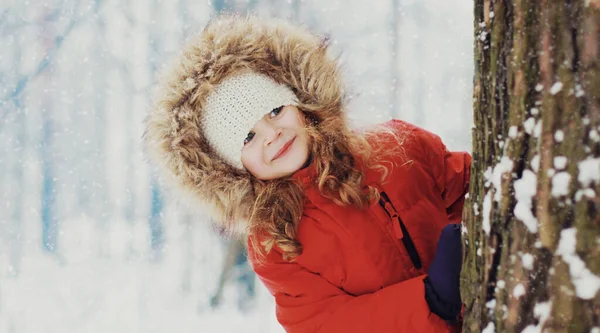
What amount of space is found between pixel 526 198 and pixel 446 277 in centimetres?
47

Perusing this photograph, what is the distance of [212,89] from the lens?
181 cm

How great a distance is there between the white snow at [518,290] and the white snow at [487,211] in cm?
12

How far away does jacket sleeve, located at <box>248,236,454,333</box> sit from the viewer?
1.40m

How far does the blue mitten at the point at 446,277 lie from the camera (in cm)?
126

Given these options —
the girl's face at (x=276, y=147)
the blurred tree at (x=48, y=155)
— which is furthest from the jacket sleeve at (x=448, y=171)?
the blurred tree at (x=48, y=155)

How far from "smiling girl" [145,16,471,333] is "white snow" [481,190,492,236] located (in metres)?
0.45

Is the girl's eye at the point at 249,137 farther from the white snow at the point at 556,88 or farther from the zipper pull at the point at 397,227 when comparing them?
the white snow at the point at 556,88

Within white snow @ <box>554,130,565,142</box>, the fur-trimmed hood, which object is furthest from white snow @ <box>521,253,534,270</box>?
the fur-trimmed hood

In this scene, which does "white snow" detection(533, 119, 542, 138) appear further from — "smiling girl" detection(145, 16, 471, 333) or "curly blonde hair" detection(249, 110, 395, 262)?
"curly blonde hair" detection(249, 110, 395, 262)

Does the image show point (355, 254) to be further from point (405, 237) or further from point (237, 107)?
point (237, 107)

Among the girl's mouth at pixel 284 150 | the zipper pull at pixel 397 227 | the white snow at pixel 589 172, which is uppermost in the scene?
the white snow at pixel 589 172

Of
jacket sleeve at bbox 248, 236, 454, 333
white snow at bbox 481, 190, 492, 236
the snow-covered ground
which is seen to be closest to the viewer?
white snow at bbox 481, 190, 492, 236

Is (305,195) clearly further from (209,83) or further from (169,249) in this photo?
(169,249)

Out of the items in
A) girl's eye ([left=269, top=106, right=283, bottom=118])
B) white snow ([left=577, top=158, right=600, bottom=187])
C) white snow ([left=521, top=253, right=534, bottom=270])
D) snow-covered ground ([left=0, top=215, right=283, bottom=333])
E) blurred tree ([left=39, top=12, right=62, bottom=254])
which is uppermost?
white snow ([left=577, top=158, right=600, bottom=187])
